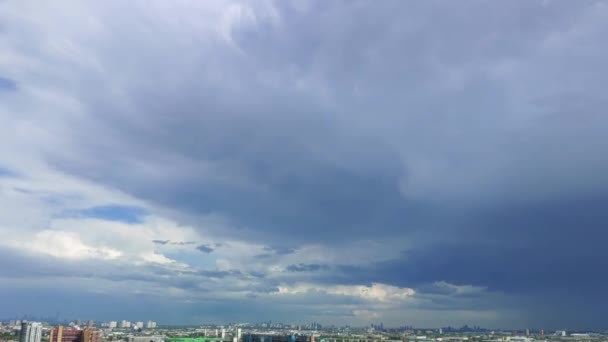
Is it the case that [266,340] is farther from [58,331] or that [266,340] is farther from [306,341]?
[58,331]

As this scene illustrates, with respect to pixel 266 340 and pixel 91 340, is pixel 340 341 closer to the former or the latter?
pixel 266 340

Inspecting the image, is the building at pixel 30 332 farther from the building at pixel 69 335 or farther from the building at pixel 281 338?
the building at pixel 281 338

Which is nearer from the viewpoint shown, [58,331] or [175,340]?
[58,331]

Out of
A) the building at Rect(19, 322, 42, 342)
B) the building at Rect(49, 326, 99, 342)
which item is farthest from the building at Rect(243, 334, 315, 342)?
the building at Rect(19, 322, 42, 342)

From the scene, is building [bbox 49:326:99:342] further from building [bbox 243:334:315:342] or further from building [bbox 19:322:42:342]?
building [bbox 243:334:315:342]

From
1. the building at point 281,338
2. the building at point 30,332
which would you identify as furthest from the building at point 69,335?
the building at point 281,338

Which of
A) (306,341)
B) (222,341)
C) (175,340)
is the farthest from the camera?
(222,341)

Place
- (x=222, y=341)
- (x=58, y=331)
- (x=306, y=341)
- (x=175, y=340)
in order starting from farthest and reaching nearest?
(x=222, y=341) < (x=175, y=340) < (x=306, y=341) < (x=58, y=331)

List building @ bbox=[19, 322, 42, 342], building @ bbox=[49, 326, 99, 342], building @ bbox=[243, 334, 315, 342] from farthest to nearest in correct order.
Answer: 1. building @ bbox=[243, 334, 315, 342]
2. building @ bbox=[19, 322, 42, 342]
3. building @ bbox=[49, 326, 99, 342]

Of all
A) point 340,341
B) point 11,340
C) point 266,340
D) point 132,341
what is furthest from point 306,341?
point 11,340

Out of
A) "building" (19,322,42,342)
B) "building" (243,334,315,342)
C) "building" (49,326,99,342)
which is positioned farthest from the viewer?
"building" (243,334,315,342)

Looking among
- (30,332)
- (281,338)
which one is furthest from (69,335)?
(281,338)
